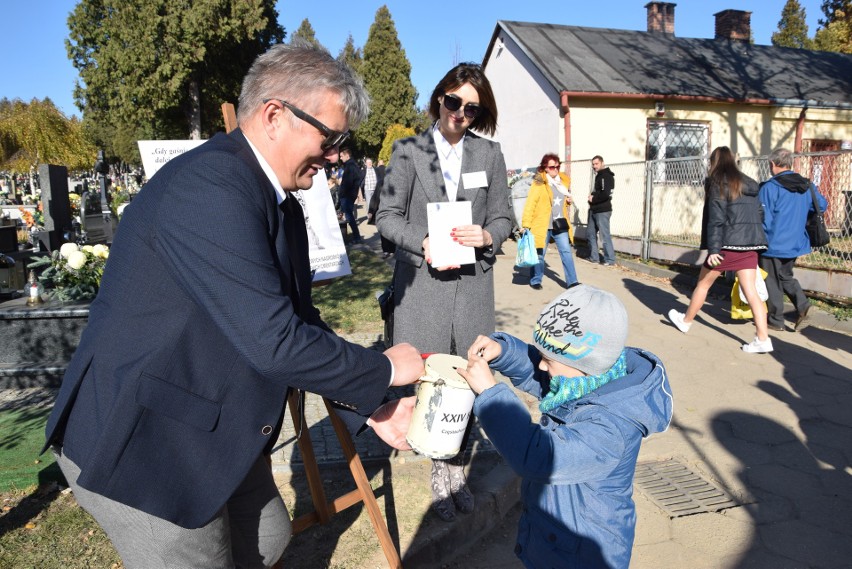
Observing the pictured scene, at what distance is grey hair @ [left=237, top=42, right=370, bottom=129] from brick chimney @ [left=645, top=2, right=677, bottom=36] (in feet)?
70.2

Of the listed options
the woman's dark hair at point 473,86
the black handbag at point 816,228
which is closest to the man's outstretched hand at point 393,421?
the woman's dark hair at point 473,86

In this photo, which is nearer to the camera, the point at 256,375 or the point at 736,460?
the point at 256,375

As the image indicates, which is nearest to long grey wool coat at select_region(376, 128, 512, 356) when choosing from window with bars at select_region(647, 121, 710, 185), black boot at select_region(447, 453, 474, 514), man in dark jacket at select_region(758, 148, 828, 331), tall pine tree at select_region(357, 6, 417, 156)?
black boot at select_region(447, 453, 474, 514)

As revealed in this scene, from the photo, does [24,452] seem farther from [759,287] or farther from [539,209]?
[539,209]

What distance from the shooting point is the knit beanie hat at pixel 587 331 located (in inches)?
73.9

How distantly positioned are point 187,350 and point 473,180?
1949mm

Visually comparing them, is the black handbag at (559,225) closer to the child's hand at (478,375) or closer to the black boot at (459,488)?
the black boot at (459,488)

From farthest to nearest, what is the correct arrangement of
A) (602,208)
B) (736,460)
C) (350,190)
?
(350,190) < (602,208) < (736,460)

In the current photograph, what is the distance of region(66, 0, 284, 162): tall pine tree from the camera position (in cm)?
2541

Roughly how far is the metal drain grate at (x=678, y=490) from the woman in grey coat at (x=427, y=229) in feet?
4.00

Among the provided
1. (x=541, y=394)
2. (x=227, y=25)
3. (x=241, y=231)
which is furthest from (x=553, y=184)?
(x=227, y=25)

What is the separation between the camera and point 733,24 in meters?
21.0

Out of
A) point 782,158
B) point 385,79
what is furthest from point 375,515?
point 385,79

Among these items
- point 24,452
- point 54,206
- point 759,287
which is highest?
point 54,206
